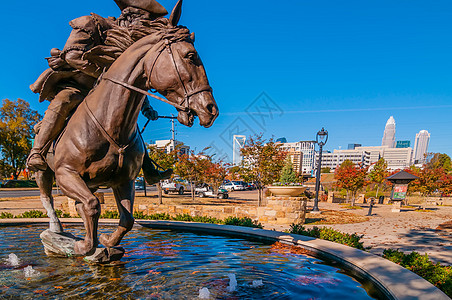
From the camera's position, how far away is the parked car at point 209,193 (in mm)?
29378

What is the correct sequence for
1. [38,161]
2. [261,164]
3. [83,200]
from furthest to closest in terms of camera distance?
1. [261,164]
2. [38,161]
3. [83,200]

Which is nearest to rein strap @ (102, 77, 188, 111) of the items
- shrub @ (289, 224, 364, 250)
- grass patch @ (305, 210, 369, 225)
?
shrub @ (289, 224, 364, 250)

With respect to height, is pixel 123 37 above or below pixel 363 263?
above

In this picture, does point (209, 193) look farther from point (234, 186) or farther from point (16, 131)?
point (16, 131)

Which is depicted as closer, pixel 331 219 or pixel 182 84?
pixel 182 84

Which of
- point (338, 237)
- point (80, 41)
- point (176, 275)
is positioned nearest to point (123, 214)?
point (176, 275)

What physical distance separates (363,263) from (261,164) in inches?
568

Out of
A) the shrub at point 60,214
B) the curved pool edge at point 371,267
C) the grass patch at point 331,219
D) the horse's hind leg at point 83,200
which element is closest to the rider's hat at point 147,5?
the horse's hind leg at point 83,200

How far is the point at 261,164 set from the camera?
1827cm

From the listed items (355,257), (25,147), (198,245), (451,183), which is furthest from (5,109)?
(451,183)

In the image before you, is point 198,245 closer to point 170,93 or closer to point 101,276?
point 101,276

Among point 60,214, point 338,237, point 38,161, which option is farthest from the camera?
point 60,214

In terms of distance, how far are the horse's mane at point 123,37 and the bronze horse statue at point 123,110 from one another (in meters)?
0.02

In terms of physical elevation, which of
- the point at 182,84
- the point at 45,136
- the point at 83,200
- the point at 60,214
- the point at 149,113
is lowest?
the point at 60,214
